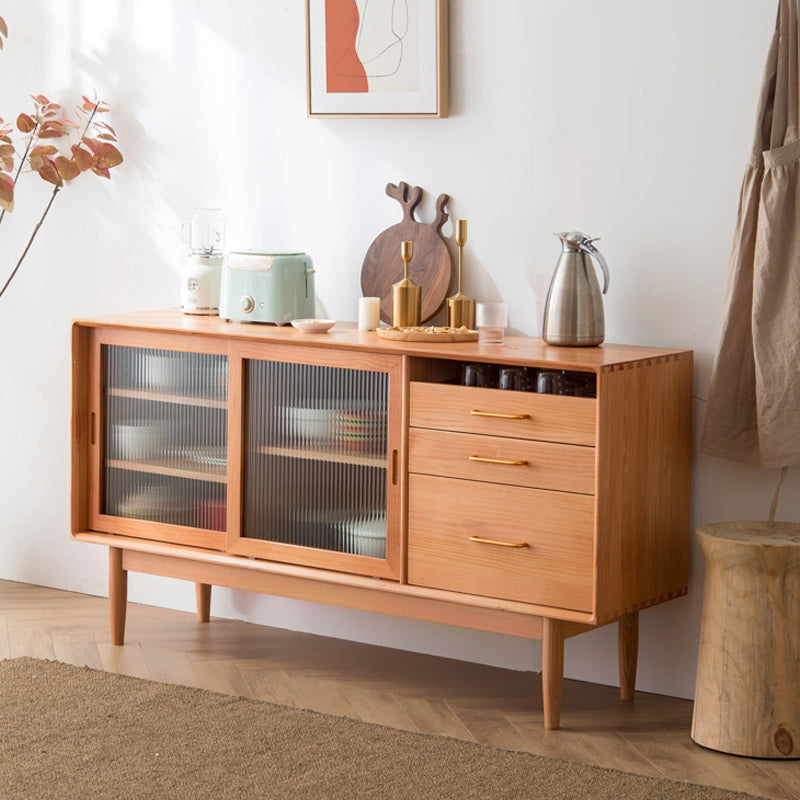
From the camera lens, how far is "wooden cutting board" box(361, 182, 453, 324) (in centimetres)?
369

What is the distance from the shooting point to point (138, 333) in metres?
3.72

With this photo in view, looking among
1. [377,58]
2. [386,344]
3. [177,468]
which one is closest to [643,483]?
[386,344]

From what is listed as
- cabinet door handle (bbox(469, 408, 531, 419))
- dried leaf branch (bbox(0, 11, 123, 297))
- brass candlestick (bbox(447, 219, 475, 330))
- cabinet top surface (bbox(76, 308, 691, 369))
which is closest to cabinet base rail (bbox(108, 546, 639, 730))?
cabinet door handle (bbox(469, 408, 531, 419))

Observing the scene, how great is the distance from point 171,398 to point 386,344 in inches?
27.4

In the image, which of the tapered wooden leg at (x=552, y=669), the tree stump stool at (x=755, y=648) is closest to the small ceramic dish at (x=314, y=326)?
the tapered wooden leg at (x=552, y=669)

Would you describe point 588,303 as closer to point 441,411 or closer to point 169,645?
point 441,411

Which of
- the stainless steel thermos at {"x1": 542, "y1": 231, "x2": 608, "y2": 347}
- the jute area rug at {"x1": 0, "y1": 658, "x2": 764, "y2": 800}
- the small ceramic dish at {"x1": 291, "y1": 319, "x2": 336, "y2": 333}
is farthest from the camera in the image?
the small ceramic dish at {"x1": 291, "y1": 319, "x2": 336, "y2": 333}

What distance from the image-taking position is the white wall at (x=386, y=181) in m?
3.35

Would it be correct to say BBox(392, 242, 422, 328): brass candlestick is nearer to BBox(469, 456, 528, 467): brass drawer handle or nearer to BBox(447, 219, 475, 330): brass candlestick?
BBox(447, 219, 475, 330): brass candlestick

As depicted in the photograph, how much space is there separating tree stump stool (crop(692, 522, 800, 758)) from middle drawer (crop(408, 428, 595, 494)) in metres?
0.34

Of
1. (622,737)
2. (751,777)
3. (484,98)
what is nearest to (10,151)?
(484,98)

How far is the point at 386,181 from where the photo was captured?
12.5 feet

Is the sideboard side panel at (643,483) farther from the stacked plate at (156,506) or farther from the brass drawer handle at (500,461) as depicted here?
the stacked plate at (156,506)

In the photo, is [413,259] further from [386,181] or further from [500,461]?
[500,461]
